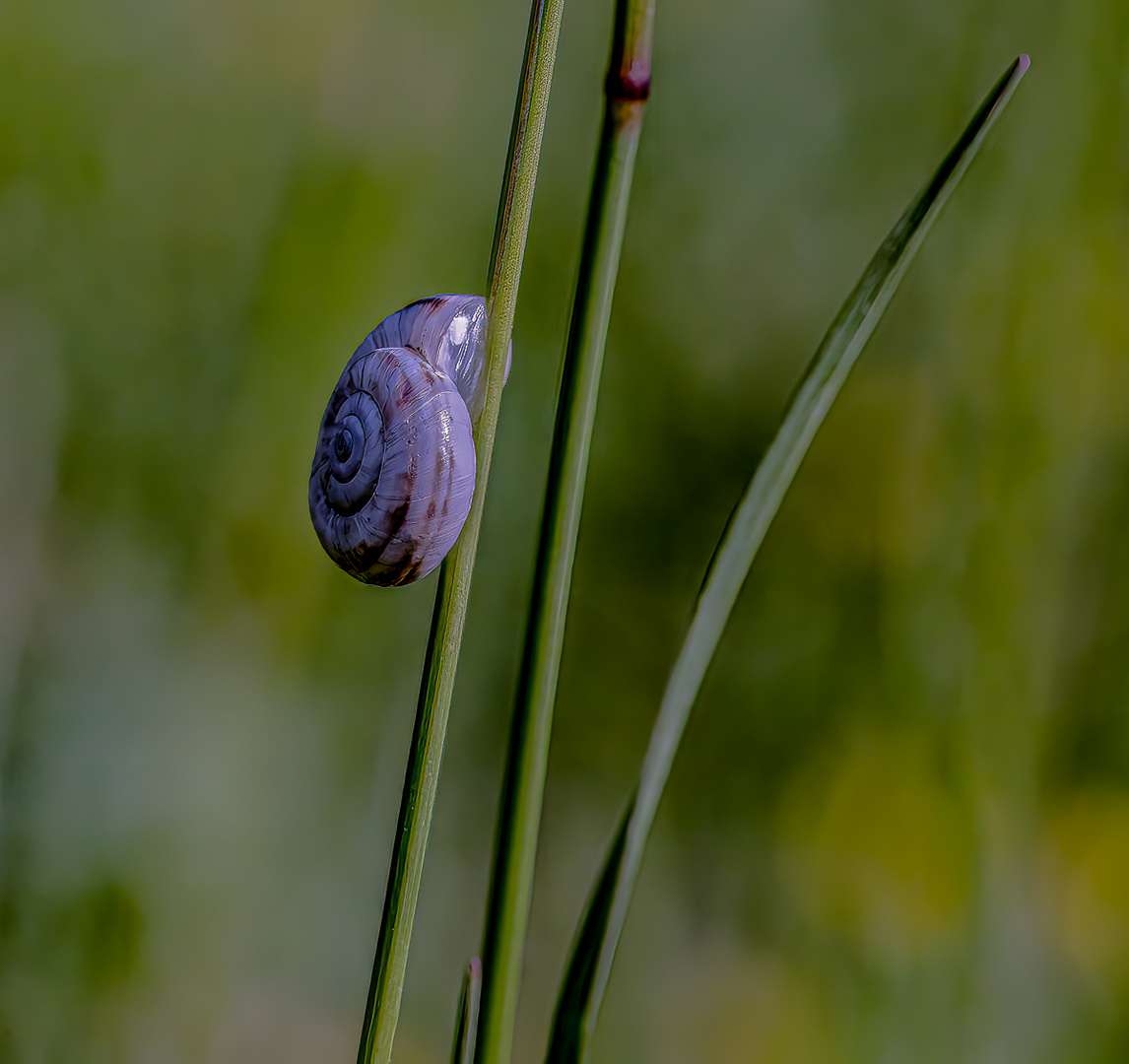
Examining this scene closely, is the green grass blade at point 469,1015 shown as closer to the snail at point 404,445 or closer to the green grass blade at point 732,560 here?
the green grass blade at point 732,560

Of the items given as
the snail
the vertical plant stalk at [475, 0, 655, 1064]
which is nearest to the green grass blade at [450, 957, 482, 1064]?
the vertical plant stalk at [475, 0, 655, 1064]

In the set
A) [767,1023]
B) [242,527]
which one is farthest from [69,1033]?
[767,1023]

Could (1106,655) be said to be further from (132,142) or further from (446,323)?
(132,142)

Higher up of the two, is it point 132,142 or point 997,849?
point 132,142

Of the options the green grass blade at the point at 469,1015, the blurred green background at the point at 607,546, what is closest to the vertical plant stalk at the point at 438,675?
the green grass blade at the point at 469,1015

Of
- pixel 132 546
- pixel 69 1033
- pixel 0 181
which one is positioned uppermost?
pixel 0 181
